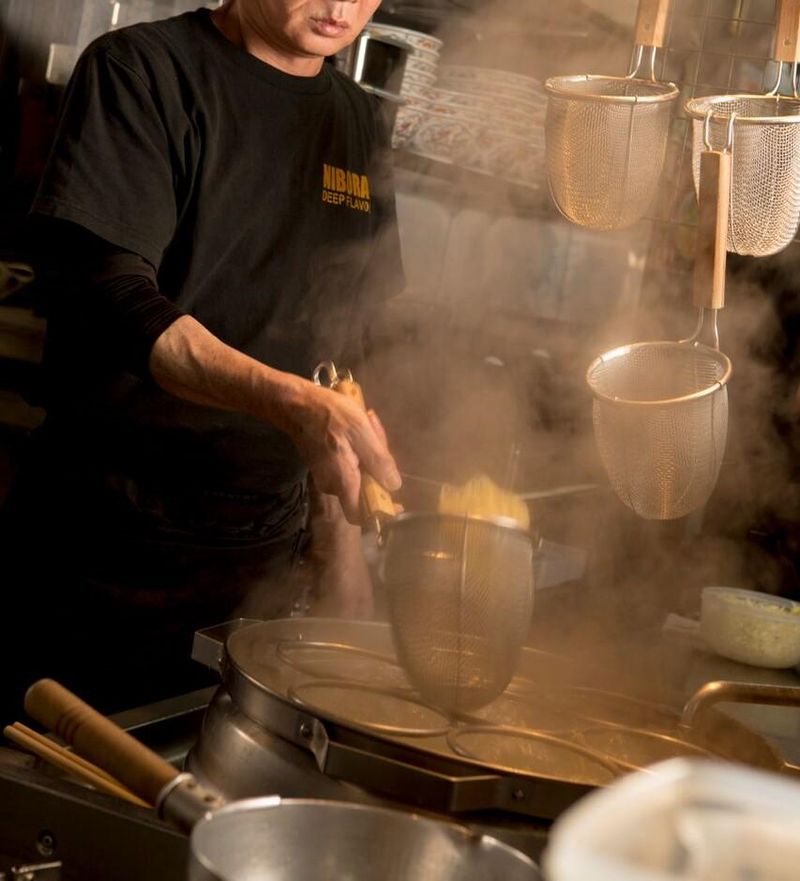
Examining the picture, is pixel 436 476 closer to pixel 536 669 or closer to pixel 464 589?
pixel 536 669

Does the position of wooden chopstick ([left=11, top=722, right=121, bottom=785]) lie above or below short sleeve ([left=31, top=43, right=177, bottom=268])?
below

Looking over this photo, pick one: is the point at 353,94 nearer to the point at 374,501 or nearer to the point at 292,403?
the point at 292,403

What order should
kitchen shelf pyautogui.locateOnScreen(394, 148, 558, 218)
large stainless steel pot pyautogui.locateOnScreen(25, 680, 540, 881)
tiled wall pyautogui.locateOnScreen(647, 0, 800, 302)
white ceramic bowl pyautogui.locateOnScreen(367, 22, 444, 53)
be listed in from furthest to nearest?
kitchen shelf pyautogui.locateOnScreen(394, 148, 558, 218) → white ceramic bowl pyautogui.locateOnScreen(367, 22, 444, 53) → tiled wall pyautogui.locateOnScreen(647, 0, 800, 302) → large stainless steel pot pyautogui.locateOnScreen(25, 680, 540, 881)

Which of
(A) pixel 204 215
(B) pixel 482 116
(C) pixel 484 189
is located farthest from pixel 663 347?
(C) pixel 484 189

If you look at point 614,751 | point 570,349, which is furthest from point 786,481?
point 614,751

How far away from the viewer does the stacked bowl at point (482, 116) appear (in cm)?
269

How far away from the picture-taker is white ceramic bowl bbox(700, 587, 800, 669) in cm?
192

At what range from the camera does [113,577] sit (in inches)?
71.8

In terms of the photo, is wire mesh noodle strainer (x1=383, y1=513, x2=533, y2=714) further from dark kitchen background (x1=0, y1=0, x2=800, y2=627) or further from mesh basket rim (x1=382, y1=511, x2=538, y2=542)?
dark kitchen background (x1=0, y1=0, x2=800, y2=627)

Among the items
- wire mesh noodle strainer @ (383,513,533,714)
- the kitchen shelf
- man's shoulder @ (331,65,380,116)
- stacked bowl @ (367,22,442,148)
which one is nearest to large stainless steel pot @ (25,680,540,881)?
wire mesh noodle strainer @ (383,513,533,714)

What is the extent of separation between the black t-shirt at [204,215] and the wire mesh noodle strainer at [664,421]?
0.54 metres

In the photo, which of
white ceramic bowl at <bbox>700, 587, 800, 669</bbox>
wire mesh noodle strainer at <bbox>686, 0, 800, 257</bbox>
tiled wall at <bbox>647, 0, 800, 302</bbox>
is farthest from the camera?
tiled wall at <bbox>647, 0, 800, 302</bbox>

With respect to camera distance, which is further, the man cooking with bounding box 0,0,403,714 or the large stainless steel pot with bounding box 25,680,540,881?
the man cooking with bounding box 0,0,403,714

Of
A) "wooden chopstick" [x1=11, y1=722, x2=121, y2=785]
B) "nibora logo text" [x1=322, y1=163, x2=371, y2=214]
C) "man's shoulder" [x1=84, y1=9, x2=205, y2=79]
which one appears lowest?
"wooden chopstick" [x1=11, y1=722, x2=121, y2=785]
